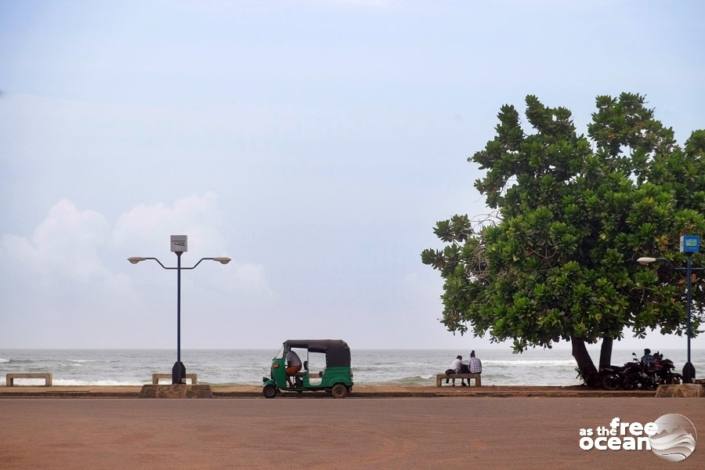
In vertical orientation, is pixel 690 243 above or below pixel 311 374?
above

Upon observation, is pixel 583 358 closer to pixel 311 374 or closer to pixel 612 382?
pixel 612 382

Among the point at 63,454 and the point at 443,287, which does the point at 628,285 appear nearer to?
the point at 443,287

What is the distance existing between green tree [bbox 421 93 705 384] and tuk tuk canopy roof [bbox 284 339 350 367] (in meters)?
7.72

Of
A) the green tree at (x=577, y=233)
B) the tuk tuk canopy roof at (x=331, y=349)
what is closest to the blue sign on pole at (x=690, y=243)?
the green tree at (x=577, y=233)

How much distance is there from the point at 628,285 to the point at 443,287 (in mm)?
8553

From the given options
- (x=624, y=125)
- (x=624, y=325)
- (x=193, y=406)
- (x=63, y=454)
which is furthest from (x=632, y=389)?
(x=63, y=454)

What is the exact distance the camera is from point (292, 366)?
112ft

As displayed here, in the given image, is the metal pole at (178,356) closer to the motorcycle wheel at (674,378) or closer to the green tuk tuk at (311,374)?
the green tuk tuk at (311,374)

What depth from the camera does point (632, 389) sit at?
40188 millimetres

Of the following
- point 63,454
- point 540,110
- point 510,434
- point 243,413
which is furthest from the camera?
→ point 540,110

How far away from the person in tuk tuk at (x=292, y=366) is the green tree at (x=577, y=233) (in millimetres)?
9031

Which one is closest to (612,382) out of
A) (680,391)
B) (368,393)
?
(680,391)

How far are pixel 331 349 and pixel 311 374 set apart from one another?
1036mm

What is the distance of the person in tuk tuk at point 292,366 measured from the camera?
3416 cm
